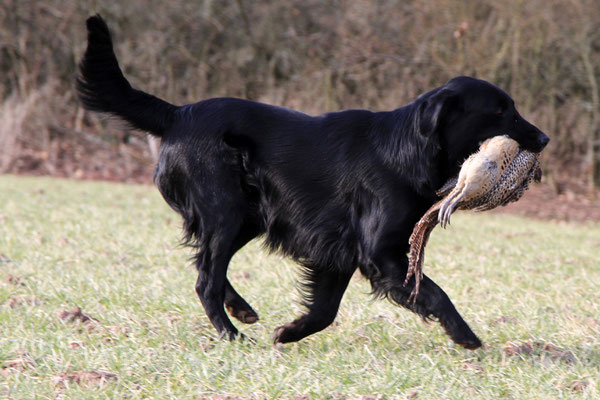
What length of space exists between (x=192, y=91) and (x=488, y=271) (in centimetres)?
1084

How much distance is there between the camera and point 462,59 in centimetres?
1286

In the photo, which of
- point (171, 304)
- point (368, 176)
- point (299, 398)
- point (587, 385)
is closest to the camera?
point (299, 398)

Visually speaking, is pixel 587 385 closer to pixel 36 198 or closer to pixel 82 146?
pixel 36 198

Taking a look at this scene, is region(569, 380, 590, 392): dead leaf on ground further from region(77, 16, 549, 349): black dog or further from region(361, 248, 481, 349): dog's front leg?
region(77, 16, 549, 349): black dog

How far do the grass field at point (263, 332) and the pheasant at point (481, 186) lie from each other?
1.73ft

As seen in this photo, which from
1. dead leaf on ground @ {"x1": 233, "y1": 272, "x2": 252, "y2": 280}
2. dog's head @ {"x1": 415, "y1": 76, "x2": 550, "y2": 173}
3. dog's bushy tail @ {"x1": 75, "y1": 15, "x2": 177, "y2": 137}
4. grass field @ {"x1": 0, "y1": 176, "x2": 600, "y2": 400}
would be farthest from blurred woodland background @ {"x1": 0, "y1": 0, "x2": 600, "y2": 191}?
dog's bushy tail @ {"x1": 75, "y1": 15, "x2": 177, "y2": 137}

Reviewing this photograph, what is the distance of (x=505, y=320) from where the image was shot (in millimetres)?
4312

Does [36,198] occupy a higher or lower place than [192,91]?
lower

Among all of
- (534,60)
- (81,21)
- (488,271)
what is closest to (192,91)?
(81,21)

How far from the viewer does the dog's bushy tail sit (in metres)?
4.10

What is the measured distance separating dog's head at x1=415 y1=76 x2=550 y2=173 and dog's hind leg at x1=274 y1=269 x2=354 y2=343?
2.83ft

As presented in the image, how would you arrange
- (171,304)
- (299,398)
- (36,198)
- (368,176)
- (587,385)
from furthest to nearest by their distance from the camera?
(36,198) → (171,304) → (368,176) → (587,385) → (299,398)

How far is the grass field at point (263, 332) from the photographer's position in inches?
120

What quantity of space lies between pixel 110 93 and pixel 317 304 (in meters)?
1.63
